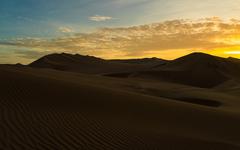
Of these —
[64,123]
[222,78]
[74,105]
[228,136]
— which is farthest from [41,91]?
[222,78]

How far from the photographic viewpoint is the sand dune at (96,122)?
8.42 meters

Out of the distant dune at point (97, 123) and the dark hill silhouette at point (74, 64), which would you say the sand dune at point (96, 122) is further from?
the dark hill silhouette at point (74, 64)

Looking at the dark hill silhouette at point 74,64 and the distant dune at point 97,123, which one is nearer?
the distant dune at point 97,123

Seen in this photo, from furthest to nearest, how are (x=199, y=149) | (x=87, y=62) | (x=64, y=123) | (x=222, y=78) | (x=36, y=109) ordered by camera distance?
(x=87, y=62), (x=222, y=78), (x=36, y=109), (x=64, y=123), (x=199, y=149)

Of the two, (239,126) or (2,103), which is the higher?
(2,103)

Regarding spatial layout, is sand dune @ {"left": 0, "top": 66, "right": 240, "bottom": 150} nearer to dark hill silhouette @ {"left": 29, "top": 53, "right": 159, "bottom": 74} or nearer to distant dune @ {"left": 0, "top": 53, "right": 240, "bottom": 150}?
distant dune @ {"left": 0, "top": 53, "right": 240, "bottom": 150}

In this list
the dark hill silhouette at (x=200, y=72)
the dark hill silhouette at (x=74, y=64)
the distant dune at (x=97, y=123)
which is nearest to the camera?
the distant dune at (x=97, y=123)

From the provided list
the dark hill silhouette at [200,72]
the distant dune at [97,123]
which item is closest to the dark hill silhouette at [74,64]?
the dark hill silhouette at [200,72]

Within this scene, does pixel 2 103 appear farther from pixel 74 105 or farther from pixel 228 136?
pixel 228 136

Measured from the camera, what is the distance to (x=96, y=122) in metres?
10.7

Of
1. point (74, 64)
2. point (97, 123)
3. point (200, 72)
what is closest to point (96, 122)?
point (97, 123)

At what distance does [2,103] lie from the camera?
36.8 feet

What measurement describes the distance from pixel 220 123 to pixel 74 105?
220 inches

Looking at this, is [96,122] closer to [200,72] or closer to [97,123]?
[97,123]
